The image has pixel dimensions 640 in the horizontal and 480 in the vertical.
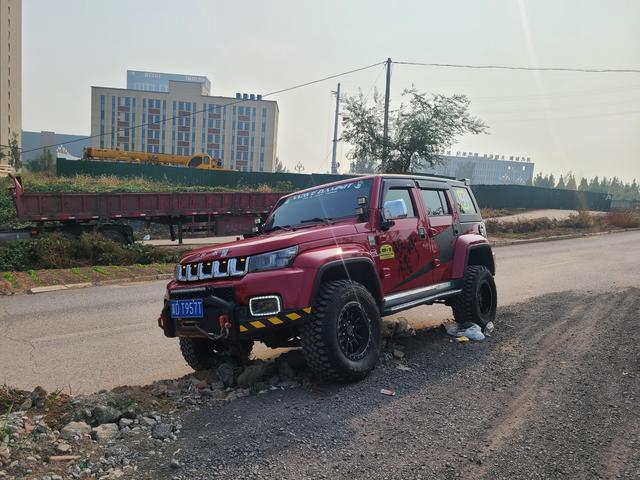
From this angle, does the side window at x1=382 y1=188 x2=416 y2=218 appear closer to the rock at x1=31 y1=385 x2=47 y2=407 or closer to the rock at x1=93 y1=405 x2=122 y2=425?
the rock at x1=93 y1=405 x2=122 y2=425

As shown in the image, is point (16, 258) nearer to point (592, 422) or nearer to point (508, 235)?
point (592, 422)

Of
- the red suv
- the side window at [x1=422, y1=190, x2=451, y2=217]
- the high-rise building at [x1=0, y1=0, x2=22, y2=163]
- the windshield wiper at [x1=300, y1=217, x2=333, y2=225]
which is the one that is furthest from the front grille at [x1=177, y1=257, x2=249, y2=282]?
the high-rise building at [x1=0, y1=0, x2=22, y2=163]

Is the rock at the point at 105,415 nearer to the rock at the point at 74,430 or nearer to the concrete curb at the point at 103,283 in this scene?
the rock at the point at 74,430

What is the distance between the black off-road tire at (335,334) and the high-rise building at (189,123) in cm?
13824

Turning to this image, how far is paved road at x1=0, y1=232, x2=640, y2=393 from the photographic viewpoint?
18.8 feet

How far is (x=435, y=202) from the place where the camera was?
21.2 feet

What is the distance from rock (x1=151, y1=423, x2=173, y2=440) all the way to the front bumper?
84 centimetres

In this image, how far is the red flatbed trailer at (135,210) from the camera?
17109mm

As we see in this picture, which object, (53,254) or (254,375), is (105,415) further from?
(53,254)

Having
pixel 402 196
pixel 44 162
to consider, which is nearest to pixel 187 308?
pixel 402 196

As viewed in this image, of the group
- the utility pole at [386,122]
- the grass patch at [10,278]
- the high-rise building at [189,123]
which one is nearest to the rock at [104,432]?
the grass patch at [10,278]

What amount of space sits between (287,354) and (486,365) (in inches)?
77.3

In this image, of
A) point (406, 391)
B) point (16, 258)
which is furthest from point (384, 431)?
point (16, 258)

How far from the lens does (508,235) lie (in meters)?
24.9
